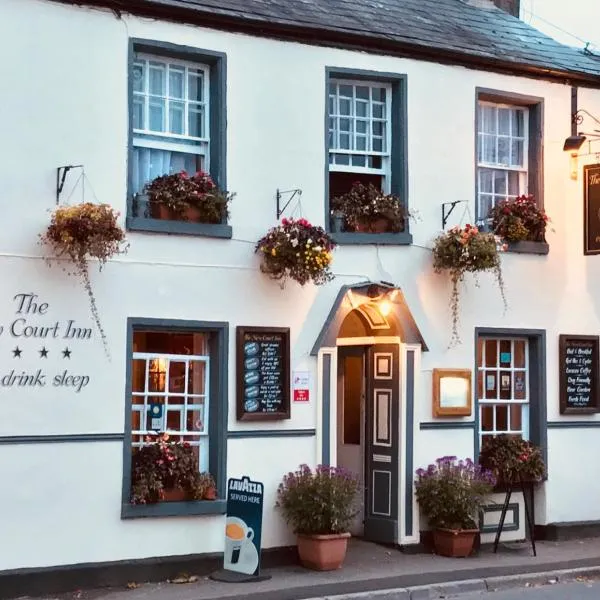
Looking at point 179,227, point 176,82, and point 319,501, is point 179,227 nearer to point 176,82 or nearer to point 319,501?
point 176,82

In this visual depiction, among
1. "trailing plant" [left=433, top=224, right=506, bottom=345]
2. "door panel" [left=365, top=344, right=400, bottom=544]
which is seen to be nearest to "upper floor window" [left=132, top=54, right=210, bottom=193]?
"trailing plant" [left=433, top=224, right=506, bottom=345]

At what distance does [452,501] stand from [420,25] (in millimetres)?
5744

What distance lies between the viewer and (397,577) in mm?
12273

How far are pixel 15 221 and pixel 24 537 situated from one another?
9.76ft

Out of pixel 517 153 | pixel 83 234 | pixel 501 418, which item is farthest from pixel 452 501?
pixel 83 234

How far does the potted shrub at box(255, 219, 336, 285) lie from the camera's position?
41.0 feet

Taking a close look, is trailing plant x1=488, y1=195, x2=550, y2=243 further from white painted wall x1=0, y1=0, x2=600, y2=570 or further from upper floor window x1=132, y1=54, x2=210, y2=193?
upper floor window x1=132, y1=54, x2=210, y2=193

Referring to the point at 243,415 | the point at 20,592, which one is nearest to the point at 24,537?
the point at 20,592

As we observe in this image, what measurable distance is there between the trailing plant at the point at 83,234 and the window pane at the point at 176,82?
174 cm

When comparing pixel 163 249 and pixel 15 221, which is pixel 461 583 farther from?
pixel 15 221

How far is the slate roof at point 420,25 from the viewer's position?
12875mm

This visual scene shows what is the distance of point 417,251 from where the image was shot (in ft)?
45.8

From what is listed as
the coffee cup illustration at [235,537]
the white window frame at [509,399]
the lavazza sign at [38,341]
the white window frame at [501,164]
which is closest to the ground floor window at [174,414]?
the coffee cup illustration at [235,537]

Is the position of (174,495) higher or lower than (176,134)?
lower
